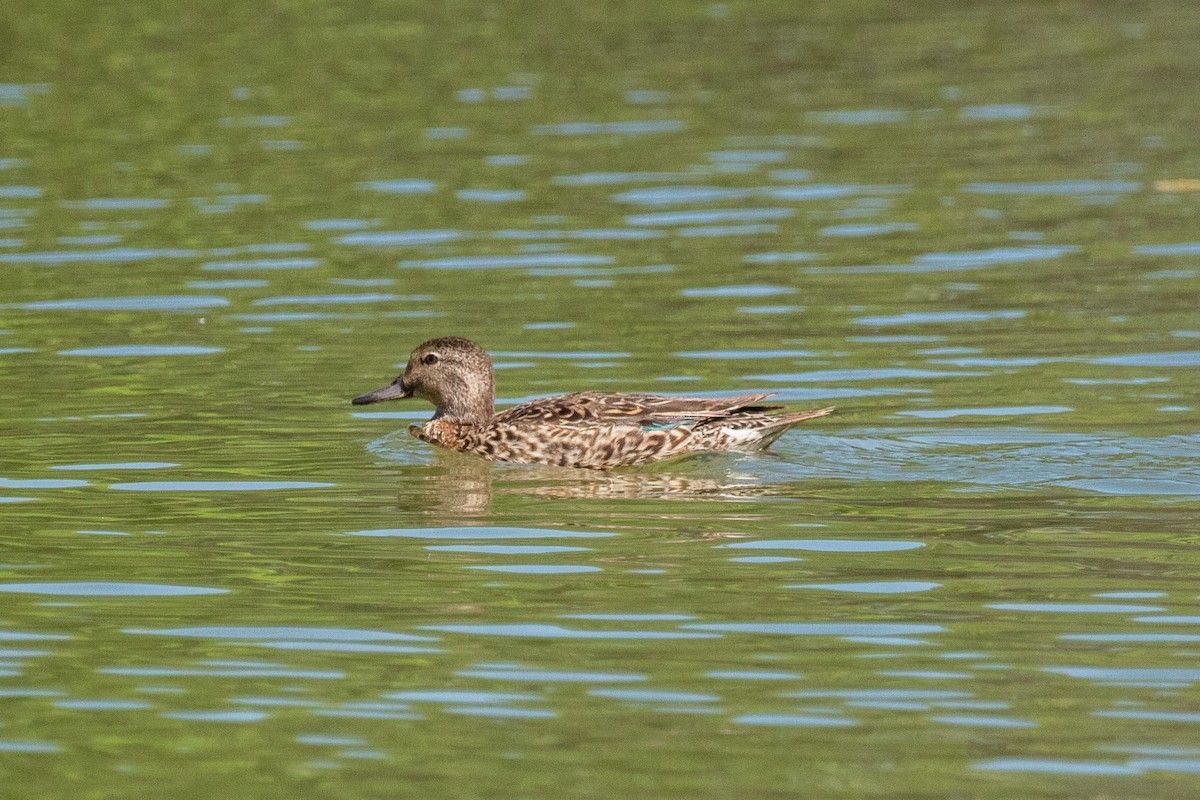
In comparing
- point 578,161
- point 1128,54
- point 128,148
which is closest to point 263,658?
point 578,161

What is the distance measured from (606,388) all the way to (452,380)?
3.88 feet

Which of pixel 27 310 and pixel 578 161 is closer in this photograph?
pixel 27 310

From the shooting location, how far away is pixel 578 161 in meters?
21.5

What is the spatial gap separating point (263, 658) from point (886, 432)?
15.3 ft

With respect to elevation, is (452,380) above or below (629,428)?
above

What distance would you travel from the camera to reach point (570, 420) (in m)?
12.2

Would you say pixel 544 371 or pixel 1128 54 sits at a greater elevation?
pixel 1128 54

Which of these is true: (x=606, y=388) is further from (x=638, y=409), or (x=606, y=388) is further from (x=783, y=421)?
(x=783, y=421)

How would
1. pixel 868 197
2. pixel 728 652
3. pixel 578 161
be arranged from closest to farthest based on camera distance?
pixel 728 652
pixel 868 197
pixel 578 161

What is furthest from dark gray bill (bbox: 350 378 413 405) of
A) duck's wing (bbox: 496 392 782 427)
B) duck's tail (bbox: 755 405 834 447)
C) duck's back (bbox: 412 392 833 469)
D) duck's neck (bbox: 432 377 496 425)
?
duck's tail (bbox: 755 405 834 447)

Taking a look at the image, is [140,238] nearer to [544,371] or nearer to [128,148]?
[128,148]

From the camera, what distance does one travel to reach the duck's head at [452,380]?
12859 mm

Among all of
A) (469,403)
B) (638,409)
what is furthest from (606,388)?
(638,409)

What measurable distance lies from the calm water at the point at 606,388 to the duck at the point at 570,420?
0.16 m
